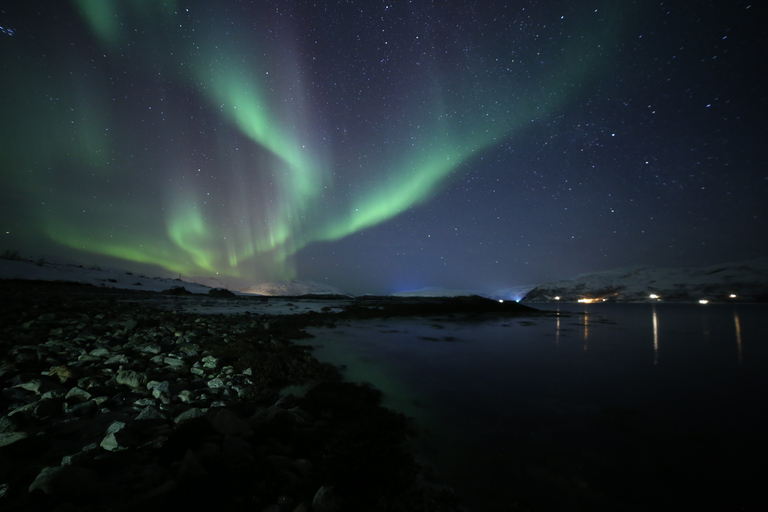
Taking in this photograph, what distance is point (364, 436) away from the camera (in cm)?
414

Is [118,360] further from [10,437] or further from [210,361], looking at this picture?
[10,437]

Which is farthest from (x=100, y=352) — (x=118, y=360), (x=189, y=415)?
(x=189, y=415)

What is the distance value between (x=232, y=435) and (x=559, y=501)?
13.5 feet

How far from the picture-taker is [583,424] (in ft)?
17.6

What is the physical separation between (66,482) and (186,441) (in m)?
0.96

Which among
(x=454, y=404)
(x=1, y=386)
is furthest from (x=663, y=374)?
(x=1, y=386)

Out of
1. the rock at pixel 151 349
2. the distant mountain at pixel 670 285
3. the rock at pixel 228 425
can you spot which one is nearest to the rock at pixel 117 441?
the rock at pixel 228 425

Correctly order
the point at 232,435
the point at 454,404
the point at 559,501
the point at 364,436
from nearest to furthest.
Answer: the point at 559,501 < the point at 232,435 < the point at 364,436 < the point at 454,404

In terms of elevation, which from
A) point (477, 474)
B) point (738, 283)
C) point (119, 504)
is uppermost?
point (738, 283)

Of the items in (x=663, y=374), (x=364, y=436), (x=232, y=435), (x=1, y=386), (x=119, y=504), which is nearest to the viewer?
(x=119, y=504)

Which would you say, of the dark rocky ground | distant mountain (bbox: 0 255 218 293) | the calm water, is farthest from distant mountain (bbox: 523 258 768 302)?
distant mountain (bbox: 0 255 218 293)

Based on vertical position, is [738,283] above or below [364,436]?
above

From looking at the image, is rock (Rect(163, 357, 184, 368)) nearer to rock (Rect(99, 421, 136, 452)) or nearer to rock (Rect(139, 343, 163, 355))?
rock (Rect(139, 343, 163, 355))

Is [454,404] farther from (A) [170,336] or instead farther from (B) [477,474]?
(A) [170,336]
